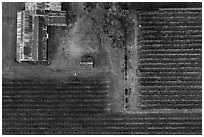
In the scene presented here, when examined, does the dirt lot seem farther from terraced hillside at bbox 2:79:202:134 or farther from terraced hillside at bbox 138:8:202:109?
terraced hillside at bbox 138:8:202:109

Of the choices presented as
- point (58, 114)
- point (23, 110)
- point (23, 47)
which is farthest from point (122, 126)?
point (23, 47)

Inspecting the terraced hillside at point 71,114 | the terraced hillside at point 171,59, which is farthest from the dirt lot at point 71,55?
the terraced hillside at point 171,59

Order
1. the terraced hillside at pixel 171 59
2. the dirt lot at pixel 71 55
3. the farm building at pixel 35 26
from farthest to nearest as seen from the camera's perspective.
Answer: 1. the dirt lot at pixel 71 55
2. the terraced hillside at pixel 171 59
3. the farm building at pixel 35 26

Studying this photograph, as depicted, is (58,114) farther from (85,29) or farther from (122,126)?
(85,29)

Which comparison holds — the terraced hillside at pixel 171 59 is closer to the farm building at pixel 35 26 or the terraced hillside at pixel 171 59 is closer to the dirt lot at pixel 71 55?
the dirt lot at pixel 71 55

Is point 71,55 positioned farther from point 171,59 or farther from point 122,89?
point 171,59

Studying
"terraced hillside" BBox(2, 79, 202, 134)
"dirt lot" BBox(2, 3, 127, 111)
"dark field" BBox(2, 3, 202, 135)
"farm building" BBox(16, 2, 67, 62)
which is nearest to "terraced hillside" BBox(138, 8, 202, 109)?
"dark field" BBox(2, 3, 202, 135)
